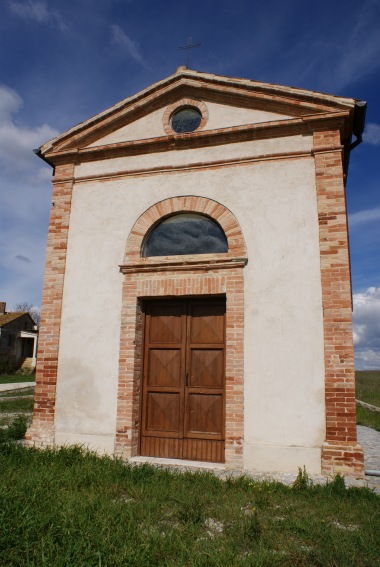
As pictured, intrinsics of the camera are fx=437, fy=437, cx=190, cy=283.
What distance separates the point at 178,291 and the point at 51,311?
2390 millimetres

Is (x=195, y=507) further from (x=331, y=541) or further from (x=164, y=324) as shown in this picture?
(x=164, y=324)

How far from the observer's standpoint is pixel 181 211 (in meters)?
7.48

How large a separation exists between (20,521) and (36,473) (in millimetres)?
1584

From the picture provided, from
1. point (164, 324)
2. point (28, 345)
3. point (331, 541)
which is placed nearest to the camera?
point (331, 541)

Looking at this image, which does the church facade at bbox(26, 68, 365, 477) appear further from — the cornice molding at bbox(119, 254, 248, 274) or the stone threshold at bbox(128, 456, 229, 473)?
the stone threshold at bbox(128, 456, 229, 473)

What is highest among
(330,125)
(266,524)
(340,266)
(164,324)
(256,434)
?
(330,125)

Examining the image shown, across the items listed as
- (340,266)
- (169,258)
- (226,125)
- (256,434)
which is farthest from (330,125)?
(256,434)

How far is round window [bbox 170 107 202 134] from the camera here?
7875 mm

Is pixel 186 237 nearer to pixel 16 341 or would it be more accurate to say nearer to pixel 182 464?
pixel 182 464

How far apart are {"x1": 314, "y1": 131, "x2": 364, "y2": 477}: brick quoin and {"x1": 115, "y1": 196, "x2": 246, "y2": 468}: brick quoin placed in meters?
1.24

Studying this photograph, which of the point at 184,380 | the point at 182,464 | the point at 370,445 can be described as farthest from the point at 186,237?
the point at 370,445

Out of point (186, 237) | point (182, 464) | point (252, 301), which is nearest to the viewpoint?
point (182, 464)

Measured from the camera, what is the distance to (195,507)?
4.39 meters

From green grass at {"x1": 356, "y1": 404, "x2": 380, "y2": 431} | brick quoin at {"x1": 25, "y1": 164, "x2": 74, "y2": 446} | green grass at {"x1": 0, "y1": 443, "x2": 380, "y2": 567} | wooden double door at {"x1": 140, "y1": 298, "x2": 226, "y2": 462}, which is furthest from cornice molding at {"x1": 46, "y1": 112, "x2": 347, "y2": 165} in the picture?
green grass at {"x1": 356, "y1": 404, "x2": 380, "y2": 431}
